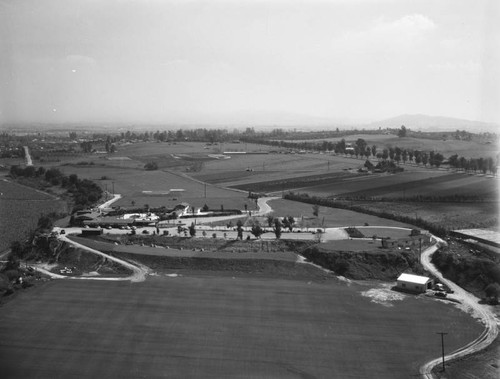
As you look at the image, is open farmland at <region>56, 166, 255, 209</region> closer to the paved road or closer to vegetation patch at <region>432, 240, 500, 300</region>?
the paved road

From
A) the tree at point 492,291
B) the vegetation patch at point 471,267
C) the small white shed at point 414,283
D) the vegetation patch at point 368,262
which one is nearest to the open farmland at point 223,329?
the small white shed at point 414,283

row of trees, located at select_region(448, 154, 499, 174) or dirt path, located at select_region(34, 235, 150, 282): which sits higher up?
row of trees, located at select_region(448, 154, 499, 174)

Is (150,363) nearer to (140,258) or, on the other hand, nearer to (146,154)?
(140,258)

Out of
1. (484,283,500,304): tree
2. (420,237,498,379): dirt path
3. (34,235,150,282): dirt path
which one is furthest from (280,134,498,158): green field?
(34,235,150,282): dirt path

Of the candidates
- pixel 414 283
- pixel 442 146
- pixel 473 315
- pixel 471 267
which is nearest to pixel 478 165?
pixel 442 146

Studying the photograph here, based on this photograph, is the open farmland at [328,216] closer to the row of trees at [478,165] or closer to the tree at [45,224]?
the tree at [45,224]

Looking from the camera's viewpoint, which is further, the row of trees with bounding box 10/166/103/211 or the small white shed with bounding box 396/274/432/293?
the row of trees with bounding box 10/166/103/211

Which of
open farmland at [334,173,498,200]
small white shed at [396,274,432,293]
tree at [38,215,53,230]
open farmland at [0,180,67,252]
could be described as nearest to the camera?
small white shed at [396,274,432,293]
